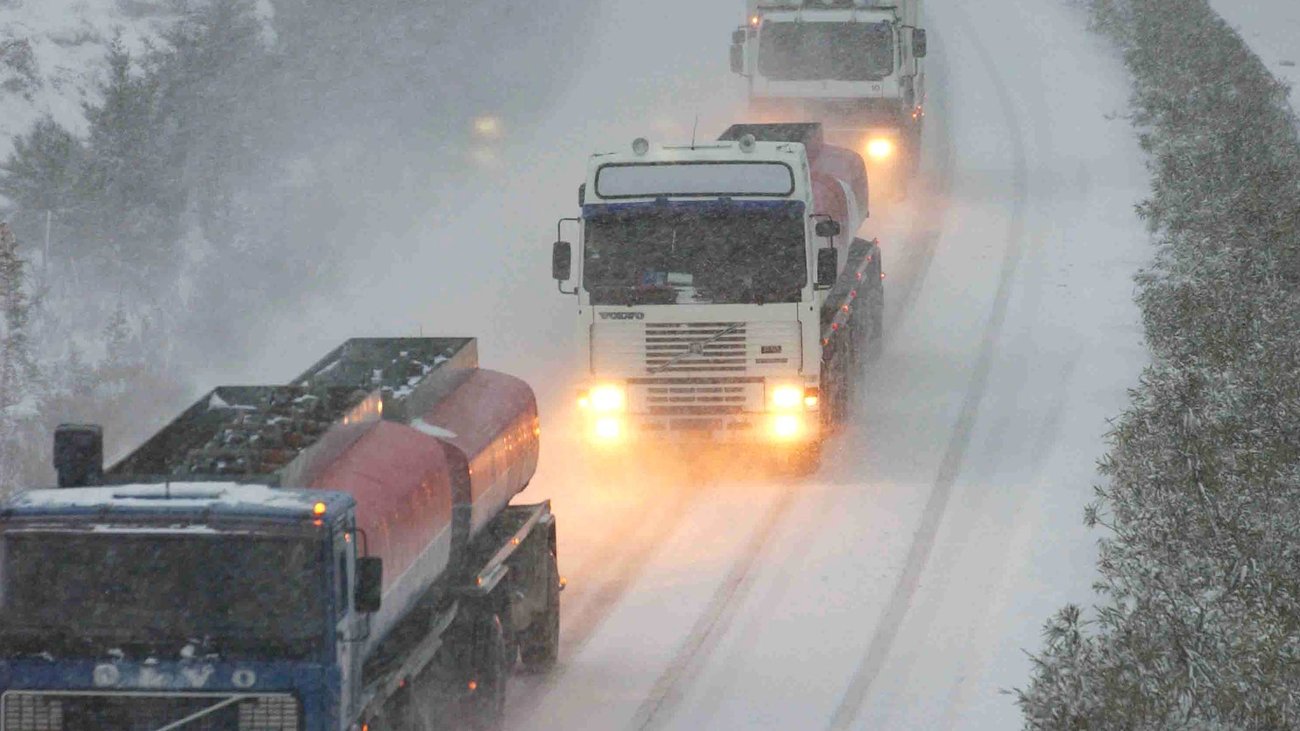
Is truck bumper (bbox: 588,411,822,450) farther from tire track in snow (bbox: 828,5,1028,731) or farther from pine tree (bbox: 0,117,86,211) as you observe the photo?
pine tree (bbox: 0,117,86,211)

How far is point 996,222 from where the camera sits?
31375 millimetres

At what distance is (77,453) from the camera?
968 cm

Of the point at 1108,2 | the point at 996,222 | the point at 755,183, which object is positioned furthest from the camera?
the point at 1108,2

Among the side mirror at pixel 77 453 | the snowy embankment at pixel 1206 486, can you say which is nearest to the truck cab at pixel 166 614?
the side mirror at pixel 77 453

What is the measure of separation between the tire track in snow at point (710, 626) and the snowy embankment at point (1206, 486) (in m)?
2.93

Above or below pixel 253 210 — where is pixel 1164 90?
above

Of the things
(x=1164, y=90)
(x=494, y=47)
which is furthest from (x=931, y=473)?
(x=494, y=47)

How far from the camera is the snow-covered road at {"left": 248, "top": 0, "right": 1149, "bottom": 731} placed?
1382 centimetres

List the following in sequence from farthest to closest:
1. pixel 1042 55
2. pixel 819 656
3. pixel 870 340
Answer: pixel 1042 55 < pixel 870 340 < pixel 819 656

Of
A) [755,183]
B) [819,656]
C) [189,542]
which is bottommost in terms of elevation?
[819,656]

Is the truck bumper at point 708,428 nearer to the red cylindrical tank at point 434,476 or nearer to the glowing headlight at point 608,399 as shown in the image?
the glowing headlight at point 608,399

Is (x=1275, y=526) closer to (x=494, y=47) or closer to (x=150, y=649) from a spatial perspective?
(x=150, y=649)

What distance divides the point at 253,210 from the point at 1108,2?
25641mm

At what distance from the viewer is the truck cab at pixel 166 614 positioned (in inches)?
344
